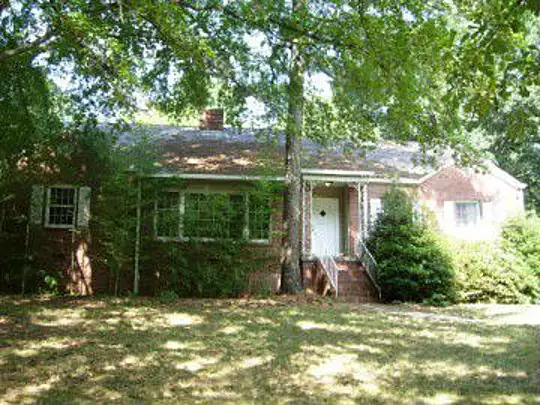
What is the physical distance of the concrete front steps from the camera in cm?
1360

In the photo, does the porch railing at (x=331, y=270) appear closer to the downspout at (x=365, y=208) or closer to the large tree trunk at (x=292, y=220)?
the large tree trunk at (x=292, y=220)

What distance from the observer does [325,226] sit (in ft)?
55.1

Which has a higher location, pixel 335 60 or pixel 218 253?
pixel 335 60

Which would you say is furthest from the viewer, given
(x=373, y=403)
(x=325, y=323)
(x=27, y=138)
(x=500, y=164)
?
(x=500, y=164)

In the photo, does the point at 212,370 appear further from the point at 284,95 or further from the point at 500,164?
the point at 500,164

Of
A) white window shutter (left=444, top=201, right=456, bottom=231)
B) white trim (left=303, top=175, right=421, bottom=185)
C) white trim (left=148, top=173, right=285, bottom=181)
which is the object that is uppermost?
white trim (left=303, top=175, right=421, bottom=185)

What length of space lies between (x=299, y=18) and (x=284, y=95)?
2.14 meters

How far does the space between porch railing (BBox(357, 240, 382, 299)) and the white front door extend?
5.44 feet

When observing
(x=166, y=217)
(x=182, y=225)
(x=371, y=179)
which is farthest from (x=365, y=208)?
(x=166, y=217)

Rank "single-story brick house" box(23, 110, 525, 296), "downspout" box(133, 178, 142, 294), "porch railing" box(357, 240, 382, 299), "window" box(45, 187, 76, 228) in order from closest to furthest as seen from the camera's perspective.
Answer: "downspout" box(133, 178, 142, 294) < "porch railing" box(357, 240, 382, 299) < "single-story brick house" box(23, 110, 525, 296) < "window" box(45, 187, 76, 228)

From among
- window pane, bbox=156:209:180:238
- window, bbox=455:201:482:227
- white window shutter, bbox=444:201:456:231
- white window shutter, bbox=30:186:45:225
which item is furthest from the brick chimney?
window, bbox=455:201:482:227

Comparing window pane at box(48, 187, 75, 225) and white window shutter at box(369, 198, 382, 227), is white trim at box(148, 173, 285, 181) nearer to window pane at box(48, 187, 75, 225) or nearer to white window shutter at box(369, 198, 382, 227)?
window pane at box(48, 187, 75, 225)

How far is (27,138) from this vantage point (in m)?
12.4

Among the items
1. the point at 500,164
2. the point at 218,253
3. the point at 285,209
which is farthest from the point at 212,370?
the point at 500,164
